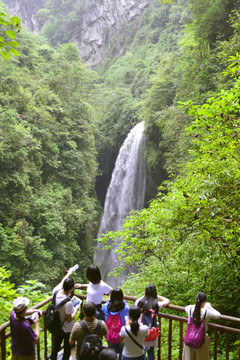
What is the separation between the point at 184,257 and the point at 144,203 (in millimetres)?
12789

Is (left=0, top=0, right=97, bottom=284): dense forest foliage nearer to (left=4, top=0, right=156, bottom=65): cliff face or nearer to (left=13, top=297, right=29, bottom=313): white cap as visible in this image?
(left=13, top=297, right=29, bottom=313): white cap

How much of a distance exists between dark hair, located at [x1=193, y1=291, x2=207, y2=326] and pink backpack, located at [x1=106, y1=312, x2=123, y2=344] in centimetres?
71

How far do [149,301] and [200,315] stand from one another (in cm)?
49

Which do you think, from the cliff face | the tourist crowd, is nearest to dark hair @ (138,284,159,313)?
the tourist crowd

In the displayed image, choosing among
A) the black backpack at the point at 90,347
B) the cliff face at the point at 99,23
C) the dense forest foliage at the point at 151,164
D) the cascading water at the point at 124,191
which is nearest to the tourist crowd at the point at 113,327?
the black backpack at the point at 90,347

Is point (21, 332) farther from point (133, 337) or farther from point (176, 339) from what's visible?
Answer: point (176, 339)

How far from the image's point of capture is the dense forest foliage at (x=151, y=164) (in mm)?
4293

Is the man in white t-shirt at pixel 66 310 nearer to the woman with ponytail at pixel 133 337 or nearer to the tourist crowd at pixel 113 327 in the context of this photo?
the tourist crowd at pixel 113 327

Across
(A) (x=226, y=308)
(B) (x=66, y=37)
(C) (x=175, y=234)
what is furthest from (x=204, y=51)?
(B) (x=66, y=37)

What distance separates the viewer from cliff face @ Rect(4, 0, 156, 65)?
3756 centimetres

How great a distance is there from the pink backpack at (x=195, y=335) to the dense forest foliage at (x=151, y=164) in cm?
95

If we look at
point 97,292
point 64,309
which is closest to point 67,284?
point 64,309

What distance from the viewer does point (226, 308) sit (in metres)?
4.38

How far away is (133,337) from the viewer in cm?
258
